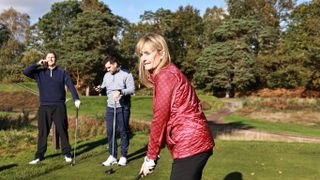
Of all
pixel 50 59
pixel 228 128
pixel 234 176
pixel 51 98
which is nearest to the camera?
pixel 234 176

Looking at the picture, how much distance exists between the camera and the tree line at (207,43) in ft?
143

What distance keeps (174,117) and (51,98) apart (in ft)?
18.1

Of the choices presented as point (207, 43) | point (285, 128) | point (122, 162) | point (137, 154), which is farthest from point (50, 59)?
point (207, 43)

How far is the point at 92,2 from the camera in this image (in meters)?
57.2

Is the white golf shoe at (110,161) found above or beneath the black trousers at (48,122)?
beneath

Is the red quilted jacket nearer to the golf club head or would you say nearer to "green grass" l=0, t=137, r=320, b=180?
"green grass" l=0, t=137, r=320, b=180

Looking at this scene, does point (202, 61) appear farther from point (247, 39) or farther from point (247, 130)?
Result: point (247, 130)

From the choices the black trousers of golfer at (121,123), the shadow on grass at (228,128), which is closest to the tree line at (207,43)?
the shadow on grass at (228,128)

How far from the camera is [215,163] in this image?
28.1 feet

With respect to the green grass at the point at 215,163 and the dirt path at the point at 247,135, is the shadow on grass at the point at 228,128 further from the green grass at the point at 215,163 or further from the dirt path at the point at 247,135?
the green grass at the point at 215,163

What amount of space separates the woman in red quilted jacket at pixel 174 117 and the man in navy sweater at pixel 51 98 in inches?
204

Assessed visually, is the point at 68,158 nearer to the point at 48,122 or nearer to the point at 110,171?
the point at 48,122

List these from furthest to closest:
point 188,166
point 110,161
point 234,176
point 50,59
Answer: point 50,59 → point 110,161 → point 234,176 → point 188,166

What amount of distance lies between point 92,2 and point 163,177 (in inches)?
2067
